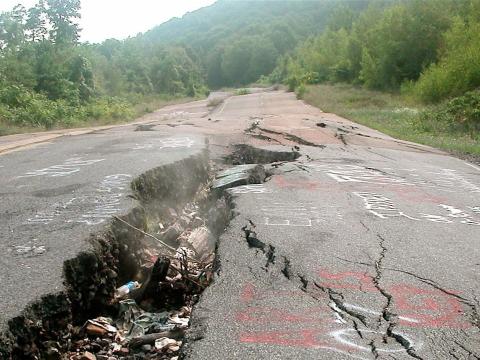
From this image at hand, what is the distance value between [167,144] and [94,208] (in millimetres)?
5431

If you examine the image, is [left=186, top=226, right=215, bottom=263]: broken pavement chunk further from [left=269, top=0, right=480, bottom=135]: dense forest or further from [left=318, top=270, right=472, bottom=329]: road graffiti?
[left=269, top=0, right=480, bottom=135]: dense forest

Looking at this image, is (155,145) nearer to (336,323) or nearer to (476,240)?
(476,240)

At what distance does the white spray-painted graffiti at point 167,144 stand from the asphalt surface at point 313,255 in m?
1.02

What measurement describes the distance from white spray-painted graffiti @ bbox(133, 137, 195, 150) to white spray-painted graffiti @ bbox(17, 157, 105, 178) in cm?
166

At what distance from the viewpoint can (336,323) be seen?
10.6 feet

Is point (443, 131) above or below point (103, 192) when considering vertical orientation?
below

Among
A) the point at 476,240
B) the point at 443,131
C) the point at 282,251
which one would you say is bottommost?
the point at 443,131

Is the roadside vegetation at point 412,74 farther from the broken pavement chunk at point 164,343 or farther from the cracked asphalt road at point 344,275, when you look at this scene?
the broken pavement chunk at point 164,343

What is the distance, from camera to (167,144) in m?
10.8

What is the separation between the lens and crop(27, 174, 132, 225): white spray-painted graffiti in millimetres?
5055

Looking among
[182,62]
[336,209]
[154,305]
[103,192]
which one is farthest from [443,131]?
[182,62]

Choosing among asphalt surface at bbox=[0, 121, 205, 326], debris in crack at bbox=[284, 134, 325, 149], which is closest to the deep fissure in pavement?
Answer: asphalt surface at bbox=[0, 121, 205, 326]

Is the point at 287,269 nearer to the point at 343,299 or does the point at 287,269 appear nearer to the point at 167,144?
the point at 343,299

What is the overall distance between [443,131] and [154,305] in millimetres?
15762
